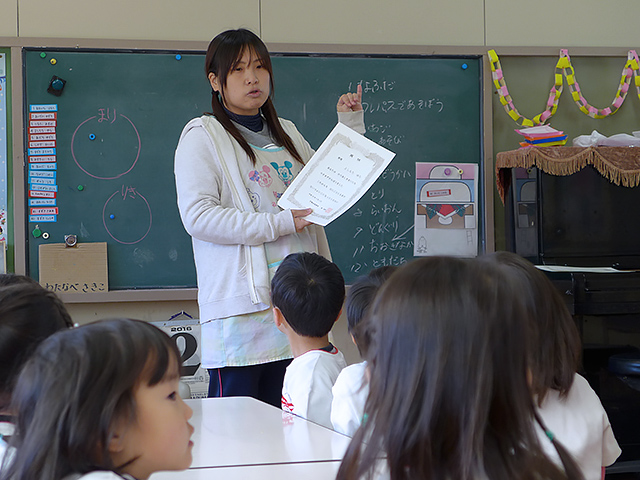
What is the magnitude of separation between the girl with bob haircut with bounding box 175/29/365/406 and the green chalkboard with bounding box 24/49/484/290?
133 centimetres

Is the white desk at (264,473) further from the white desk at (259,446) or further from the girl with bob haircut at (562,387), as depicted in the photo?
the girl with bob haircut at (562,387)

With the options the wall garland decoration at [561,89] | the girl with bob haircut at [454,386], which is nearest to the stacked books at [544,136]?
the wall garland decoration at [561,89]

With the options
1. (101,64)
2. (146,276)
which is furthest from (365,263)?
(101,64)

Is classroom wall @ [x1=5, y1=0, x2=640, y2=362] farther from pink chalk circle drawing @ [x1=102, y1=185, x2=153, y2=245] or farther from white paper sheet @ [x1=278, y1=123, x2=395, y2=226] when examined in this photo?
white paper sheet @ [x1=278, y1=123, x2=395, y2=226]

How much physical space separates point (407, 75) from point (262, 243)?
1840 millimetres

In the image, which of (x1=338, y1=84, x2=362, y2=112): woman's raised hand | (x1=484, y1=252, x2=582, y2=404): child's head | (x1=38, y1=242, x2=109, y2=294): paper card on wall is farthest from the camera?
(x1=38, y1=242, x2=109, y2=294): paper card on wall

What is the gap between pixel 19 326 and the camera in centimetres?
107

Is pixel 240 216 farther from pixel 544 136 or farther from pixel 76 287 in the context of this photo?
pixel 544 136

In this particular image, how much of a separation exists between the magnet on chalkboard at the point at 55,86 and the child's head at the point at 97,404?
8.73ft

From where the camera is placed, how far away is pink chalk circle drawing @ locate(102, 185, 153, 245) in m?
3.20

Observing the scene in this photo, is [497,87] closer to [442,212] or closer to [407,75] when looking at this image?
[407,75]

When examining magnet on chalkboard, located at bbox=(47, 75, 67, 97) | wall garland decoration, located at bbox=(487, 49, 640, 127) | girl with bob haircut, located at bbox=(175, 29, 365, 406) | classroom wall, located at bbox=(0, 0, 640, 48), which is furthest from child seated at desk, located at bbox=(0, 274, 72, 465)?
wall garland decoration, located at bbox=(487, 49, 640, 127)

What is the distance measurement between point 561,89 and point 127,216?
2218mm

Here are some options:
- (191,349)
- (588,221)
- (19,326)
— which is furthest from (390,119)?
(19,326)
